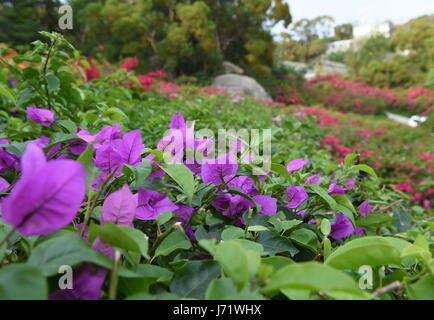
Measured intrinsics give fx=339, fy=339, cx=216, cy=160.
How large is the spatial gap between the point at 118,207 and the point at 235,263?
0.11m

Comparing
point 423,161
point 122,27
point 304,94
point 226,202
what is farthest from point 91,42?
point 226,202

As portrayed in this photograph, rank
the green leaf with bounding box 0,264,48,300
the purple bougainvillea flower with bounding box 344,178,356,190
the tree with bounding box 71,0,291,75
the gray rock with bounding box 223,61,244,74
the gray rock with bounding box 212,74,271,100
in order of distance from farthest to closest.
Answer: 1. the gray rock with bounding box 223,61,244,74
2. the tree with bounding box 71,0,291,75
3. the gray rock with bounding box 212,74,271,100
4. the purple bougainvillea flower with bounding box 344,178,356,190
5. the green leaf with bounding box 0,264,48,300

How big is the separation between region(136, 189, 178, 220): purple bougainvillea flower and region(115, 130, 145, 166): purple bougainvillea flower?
35 mm

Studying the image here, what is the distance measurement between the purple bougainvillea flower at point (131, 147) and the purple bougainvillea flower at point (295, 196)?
192 mm

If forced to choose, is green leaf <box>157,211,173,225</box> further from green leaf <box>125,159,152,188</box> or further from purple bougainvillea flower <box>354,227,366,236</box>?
purple bougainvillea flower <box>354,227,366,236</box>

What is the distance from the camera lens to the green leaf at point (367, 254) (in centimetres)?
23

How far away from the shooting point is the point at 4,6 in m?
4.91

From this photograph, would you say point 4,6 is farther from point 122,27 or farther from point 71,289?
point 71,289

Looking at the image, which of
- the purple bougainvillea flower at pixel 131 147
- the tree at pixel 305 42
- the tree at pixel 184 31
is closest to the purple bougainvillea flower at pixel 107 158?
the purple bougainvillea flower at pixel 131 147

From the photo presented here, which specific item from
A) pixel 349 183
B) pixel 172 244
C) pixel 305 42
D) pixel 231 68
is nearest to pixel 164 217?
pixel 172 244

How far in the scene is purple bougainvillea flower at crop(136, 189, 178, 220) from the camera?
12.2 inches

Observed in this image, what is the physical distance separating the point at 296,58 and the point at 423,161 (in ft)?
66.7

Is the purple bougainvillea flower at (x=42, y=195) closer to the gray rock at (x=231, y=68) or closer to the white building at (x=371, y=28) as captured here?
the gray rock at (x=231, y=68)

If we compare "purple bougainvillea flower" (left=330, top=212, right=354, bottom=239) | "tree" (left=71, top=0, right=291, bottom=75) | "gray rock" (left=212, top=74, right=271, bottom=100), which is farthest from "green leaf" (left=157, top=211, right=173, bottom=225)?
"tree" (left=71, top=0, right=291, bottom=75)
